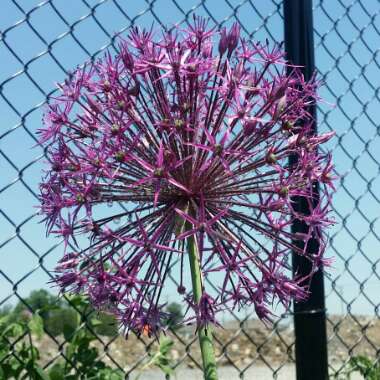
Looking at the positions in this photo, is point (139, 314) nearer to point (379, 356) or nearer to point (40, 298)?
point (40, 298)

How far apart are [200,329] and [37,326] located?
30.8 inches

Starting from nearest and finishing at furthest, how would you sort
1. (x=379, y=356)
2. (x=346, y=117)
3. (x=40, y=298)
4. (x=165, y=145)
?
(x=165, y=145), (x=40, y=298), (x=346, y=117), (x=379, y=356)

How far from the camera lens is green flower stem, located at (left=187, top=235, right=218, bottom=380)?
2.98 feet

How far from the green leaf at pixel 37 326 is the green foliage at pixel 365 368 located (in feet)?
4.01

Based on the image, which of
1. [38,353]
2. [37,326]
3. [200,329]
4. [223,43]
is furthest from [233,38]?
[38,353]

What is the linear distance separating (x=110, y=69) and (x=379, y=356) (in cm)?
207

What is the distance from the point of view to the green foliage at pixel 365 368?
240cm

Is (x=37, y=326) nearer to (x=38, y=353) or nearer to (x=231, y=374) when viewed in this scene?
(x=38, y=353)

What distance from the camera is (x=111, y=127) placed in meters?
0.94

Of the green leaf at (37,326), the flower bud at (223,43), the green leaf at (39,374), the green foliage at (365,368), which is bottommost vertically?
the green leaf at (39,374)

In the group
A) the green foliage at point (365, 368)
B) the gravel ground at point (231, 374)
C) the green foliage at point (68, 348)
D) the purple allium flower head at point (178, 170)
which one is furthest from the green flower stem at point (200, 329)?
the gravel ground at point (231, 374)

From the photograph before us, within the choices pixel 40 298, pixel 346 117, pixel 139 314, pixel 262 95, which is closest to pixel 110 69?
pixel 262 95

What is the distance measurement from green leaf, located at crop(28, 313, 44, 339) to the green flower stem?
2.43ft

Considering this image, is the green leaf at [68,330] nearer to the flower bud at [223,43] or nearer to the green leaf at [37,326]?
the green leaf at [37,326]
